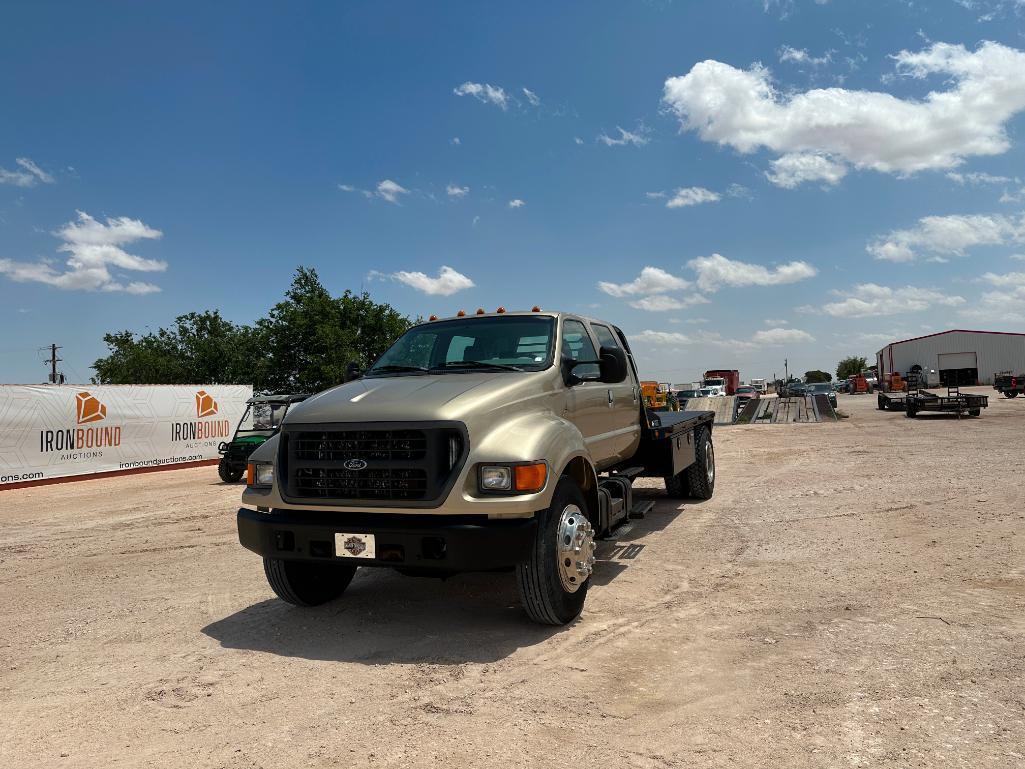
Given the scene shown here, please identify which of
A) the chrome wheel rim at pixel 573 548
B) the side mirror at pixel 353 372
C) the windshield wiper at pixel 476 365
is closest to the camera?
the chrome wheel rim at pixel 573 548

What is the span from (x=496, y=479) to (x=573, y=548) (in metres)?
0.73

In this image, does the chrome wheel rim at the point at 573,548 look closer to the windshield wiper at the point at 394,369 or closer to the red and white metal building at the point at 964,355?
the windshield wiper at the point at 394,369

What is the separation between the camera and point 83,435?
17.4 meters

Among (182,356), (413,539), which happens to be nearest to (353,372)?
(413,539)

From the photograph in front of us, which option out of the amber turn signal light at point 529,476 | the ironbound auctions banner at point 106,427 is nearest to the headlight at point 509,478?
the amber turn signal light at point 529,476

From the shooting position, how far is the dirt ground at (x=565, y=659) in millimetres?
2824

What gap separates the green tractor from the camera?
46.6 feet

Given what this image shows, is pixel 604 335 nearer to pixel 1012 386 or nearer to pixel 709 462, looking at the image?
pixel 709 462

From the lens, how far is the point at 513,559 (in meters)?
3.81

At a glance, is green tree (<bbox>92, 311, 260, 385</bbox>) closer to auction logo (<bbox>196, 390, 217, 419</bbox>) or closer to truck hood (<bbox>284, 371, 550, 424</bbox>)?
auction logo (<bbox>196, 390, 217, 419</bbox>)

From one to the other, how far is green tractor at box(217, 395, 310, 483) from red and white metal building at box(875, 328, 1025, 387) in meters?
69.0

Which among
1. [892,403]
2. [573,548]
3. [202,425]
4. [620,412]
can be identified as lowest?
[573,548]

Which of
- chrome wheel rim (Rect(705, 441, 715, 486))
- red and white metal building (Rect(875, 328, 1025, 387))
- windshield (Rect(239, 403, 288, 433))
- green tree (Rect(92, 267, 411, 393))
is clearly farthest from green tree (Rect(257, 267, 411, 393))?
red and white metal building (Rect(875, 328, 1025, 387))

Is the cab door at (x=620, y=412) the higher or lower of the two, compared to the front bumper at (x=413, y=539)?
higher
